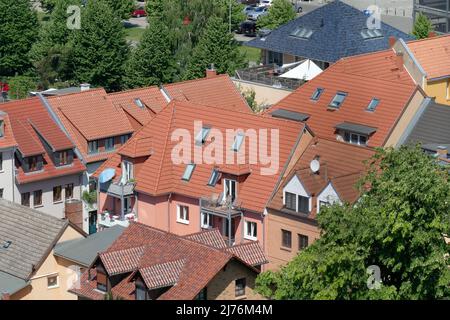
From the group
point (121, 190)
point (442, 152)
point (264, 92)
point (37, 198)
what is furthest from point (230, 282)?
point (264, 92)

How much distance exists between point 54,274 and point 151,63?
4232 centimetres

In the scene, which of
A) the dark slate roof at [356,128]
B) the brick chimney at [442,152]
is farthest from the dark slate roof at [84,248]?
the brick chimney at [442,152]

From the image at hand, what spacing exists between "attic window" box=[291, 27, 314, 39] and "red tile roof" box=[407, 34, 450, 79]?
55.0ft

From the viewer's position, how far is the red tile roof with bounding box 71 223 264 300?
53.5m

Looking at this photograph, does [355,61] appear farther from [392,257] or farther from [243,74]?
[392,257]

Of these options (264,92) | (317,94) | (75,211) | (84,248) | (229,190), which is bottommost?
(75,211)

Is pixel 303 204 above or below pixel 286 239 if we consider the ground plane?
above

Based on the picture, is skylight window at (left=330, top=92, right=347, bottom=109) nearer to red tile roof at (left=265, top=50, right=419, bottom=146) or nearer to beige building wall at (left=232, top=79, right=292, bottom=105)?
red tile roof at (left=265, top=50, right=419, bottom=146)

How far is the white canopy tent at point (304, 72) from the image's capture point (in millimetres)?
91125

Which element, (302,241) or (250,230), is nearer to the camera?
(302,241)

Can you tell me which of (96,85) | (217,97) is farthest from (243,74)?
(96,85)

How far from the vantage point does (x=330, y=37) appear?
99.9 metres

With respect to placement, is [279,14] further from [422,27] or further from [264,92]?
[264,92]

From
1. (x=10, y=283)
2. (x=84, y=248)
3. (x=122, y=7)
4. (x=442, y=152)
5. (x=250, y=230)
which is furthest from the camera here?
(x=122, y=7)
